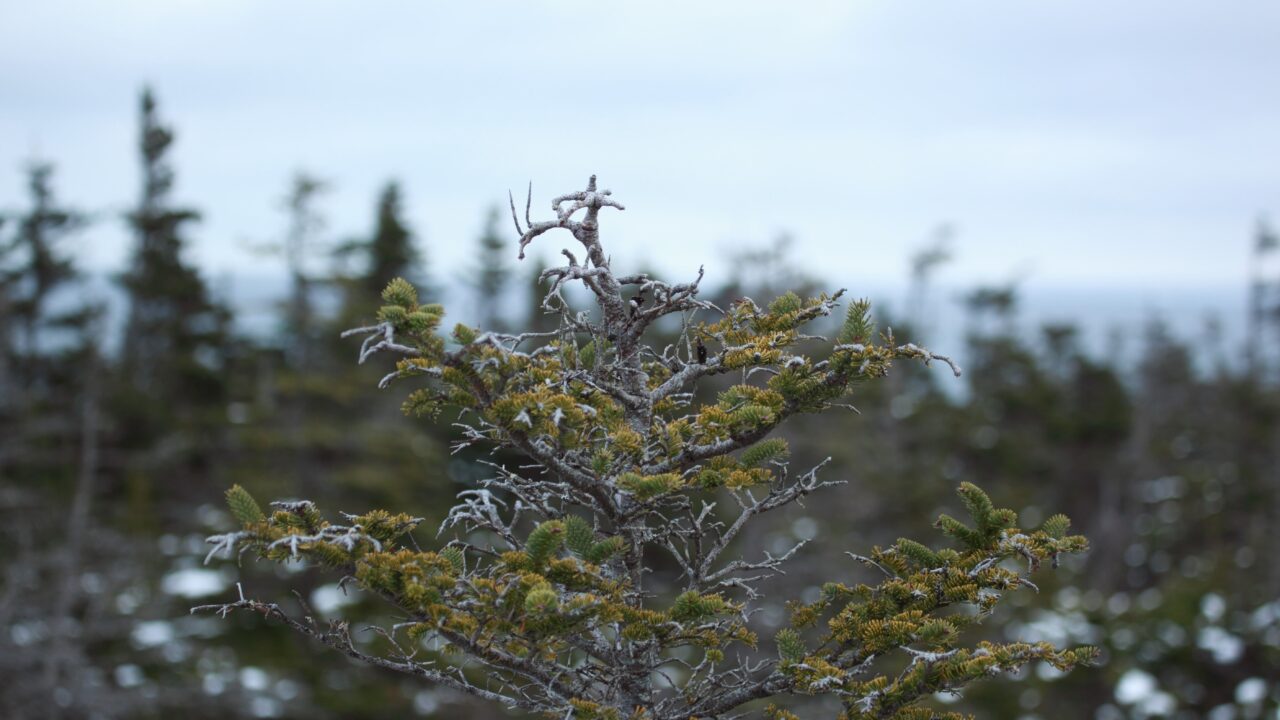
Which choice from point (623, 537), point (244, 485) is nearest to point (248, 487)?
point (244, 485)

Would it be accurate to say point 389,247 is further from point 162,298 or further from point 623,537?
point 623,537

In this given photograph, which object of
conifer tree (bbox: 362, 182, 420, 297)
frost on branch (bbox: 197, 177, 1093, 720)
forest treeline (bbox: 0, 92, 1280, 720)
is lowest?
forest treeline (bbox: 0, 92, 1280, 720)

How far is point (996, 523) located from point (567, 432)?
1963 mm

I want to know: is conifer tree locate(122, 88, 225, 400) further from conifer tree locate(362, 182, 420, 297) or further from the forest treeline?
conifer tree locate(362, 182, 420, 297)

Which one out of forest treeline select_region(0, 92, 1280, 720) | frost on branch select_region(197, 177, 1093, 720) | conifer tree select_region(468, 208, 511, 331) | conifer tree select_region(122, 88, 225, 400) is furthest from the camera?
conifer tree select_region(468, 208, 511, 331)

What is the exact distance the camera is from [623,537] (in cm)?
458

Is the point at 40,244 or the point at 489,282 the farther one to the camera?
the point at 489,282

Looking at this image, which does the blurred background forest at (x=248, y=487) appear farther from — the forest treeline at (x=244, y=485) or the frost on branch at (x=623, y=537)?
the frost on branch at (x=623, y=537)

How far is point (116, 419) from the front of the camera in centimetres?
1988

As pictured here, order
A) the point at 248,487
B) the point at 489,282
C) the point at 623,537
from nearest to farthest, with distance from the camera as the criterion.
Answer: the point at 623,537 → the point at 248,487 → the point at 489,282

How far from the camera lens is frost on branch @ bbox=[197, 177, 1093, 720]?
13.1 feet

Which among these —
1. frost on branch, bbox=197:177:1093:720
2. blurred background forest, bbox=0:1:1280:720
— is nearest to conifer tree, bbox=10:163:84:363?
blurred background forest, bbox=0:1:1280:720

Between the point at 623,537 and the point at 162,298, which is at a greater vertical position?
the point at 623,537

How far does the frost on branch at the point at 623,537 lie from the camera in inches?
157
